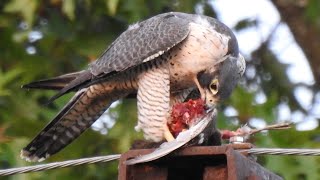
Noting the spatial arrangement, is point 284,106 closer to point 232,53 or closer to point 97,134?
point 97,134

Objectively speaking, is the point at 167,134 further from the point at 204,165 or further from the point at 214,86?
the point at 204,165

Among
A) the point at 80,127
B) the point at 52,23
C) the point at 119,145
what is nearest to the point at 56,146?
the point at 80,127

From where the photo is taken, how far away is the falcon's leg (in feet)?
14.0

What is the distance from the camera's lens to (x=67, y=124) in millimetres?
4691

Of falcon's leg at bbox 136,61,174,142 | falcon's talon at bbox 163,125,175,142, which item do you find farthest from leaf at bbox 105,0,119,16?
falcon's talon at bbox 163,125,175,142

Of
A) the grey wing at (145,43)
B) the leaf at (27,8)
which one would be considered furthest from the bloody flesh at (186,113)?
the leaf at (27,8)

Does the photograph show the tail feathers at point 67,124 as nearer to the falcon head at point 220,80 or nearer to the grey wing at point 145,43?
the grey wing at point 145,43

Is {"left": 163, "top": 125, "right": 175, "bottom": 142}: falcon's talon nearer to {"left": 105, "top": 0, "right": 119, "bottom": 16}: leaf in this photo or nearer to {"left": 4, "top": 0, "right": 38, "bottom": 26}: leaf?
{"left": 105, "top": 0, "right": 119, "bottom": 16}: leaf

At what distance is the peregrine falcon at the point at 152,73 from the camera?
441 cm

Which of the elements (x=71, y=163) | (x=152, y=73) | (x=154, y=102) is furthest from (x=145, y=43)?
(x=71, y=163)

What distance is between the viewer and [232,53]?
4461 millimetres

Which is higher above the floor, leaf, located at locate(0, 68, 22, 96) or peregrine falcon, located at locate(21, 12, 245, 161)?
leaf, located at locate(0, 68, 22, 96)

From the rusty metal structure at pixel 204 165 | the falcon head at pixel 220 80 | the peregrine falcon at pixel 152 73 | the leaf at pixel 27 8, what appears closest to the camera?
the rusty metal structure at pixel 204 165

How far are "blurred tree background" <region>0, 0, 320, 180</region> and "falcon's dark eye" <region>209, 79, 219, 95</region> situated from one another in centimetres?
112
